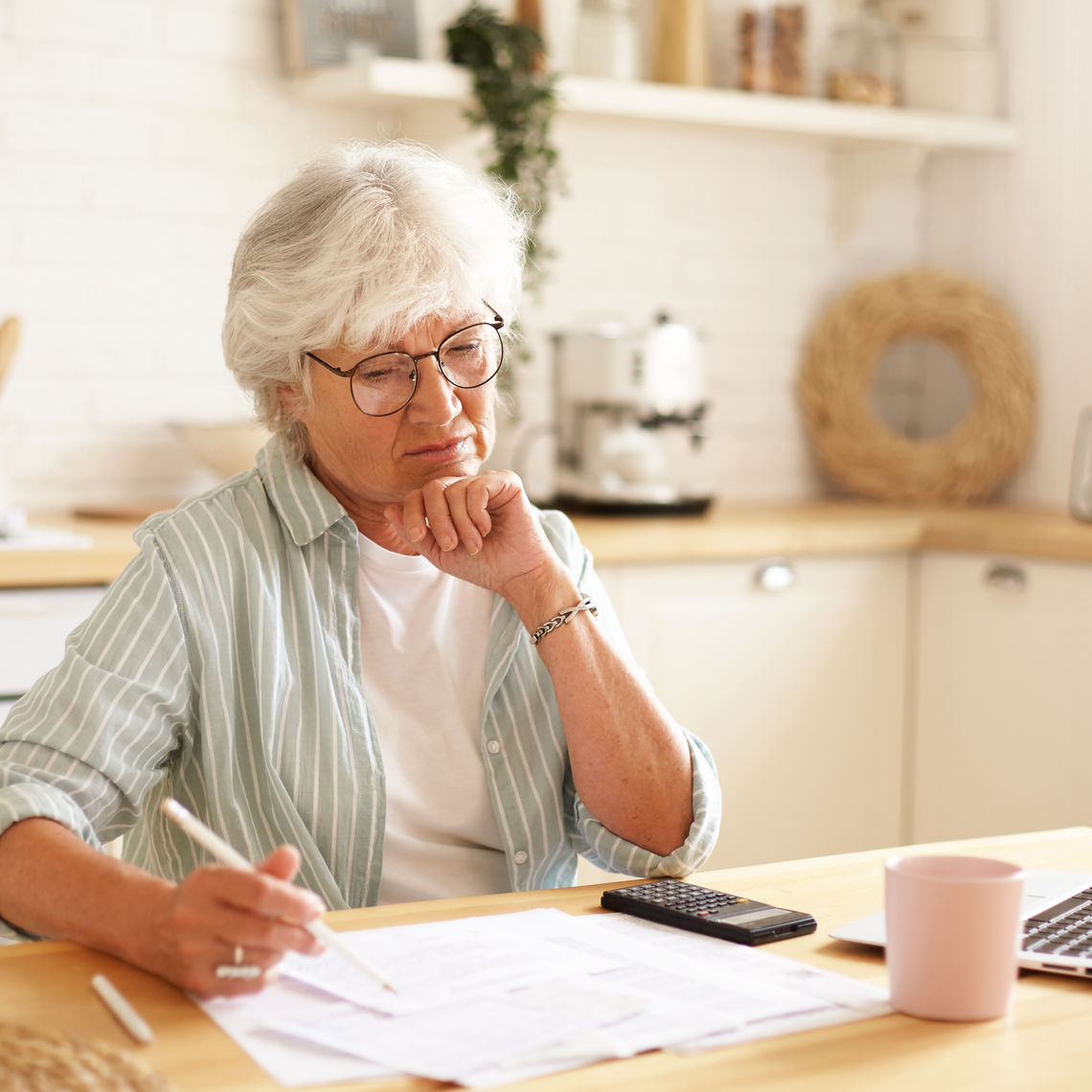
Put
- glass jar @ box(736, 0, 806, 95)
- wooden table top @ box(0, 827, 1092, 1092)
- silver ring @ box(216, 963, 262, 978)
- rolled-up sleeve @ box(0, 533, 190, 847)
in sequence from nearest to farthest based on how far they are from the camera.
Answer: wooden table top @ box(0, 827, 1092, 1092) < silver ring @ box(216, 963, 262, 978) < rolled-up sleeve @ box(0, 533, 190, 847) < glass jar @ box(736, 0, 806, 95)

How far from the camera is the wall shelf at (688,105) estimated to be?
2.85m

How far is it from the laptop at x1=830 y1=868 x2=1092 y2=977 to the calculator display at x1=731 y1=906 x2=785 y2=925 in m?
0.04

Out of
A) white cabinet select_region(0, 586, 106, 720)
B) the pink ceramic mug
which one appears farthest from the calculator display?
white cabinet select_region(0, 586, 106, 720)

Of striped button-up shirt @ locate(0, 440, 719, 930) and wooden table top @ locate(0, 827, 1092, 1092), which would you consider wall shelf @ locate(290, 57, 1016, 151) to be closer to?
striped button-up shirt @ locate(0, 440, 719, 930)

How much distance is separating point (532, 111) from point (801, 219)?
38.2 inches

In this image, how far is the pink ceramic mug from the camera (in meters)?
0.90

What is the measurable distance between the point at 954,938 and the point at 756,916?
0.71ft

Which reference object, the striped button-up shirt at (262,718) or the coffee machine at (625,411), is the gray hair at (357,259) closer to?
the striped button-up shirt at (262,718)

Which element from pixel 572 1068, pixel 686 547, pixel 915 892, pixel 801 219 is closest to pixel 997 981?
pixel 915 892

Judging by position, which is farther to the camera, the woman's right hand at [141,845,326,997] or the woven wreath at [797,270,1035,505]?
the woven wreath at [797,270,1035,505]

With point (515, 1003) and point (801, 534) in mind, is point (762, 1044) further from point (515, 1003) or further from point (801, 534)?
point (801, 534)

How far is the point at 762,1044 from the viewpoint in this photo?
0.89m

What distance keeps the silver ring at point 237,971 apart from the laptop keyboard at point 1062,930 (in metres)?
0.51

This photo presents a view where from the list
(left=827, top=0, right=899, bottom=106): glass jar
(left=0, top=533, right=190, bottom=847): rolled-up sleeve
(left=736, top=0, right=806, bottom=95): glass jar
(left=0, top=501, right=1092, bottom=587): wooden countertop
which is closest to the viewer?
(left=0, top=533, right=190, bottom=847): rolled-up sleeve
